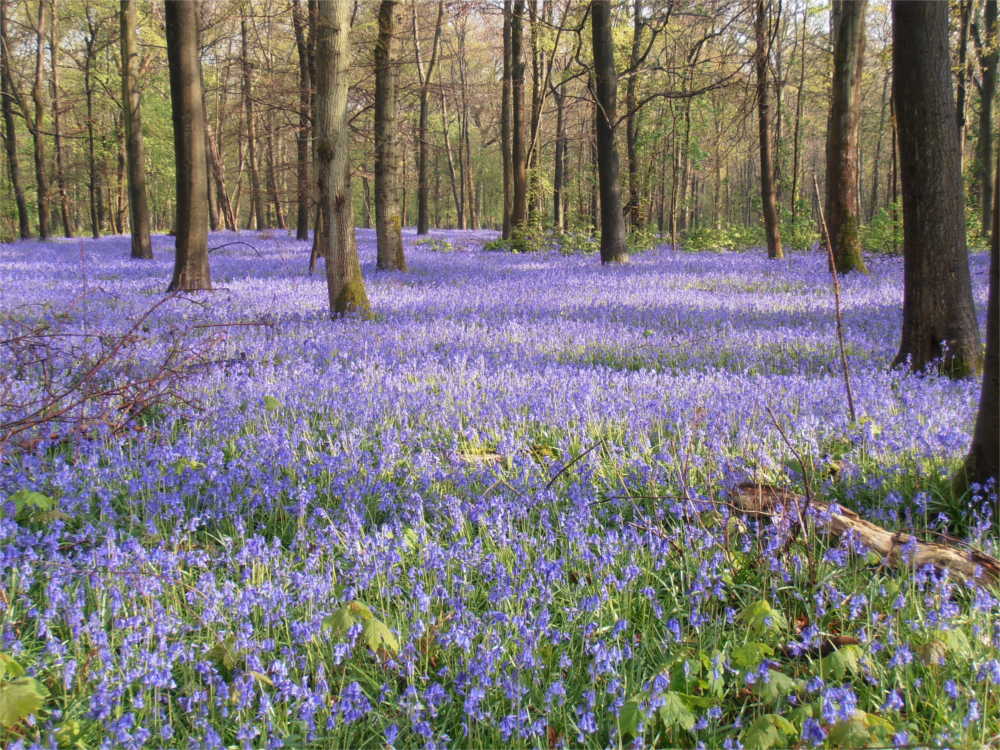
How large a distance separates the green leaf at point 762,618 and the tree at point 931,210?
4181mm

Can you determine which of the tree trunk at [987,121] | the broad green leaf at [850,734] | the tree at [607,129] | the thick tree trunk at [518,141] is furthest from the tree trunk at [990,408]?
the tree trunk at [987,121]

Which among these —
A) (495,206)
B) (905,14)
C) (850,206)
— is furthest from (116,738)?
(495,206)

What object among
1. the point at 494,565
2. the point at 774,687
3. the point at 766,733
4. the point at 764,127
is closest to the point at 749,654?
the point at 774,687

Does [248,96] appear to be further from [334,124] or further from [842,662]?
[842,662]

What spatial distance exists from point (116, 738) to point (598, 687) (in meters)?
1.38

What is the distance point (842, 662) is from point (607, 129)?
14.6m

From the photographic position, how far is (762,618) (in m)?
2.31

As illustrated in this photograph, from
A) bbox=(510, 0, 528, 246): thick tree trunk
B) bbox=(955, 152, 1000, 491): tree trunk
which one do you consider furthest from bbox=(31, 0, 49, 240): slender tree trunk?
bbox=(955, 152, 1000, 491): tree trunk

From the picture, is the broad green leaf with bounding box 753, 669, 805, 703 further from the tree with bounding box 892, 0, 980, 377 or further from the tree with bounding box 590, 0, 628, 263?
the tree with bounding box 590, 0, 628, 263

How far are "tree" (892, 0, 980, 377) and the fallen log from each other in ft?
10.9

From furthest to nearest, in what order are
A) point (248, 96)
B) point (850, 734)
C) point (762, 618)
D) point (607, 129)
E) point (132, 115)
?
1. point (132, 115)
2. point (607, 129)
3. point (248, 96)
4. point (762, 618)
5. point (850, 734)

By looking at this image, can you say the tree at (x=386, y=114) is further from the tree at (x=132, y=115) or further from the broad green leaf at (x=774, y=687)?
the broad green leaf at (x=774, y=687)

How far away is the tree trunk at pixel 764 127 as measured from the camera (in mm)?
14867

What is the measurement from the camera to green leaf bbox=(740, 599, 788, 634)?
2.31 meters
